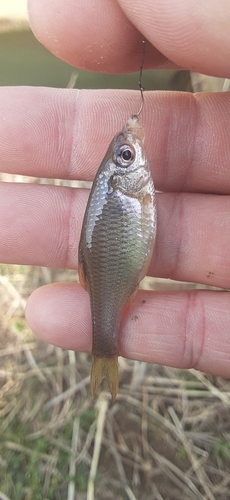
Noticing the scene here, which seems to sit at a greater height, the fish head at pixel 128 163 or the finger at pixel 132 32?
the finger at pixel 132 32

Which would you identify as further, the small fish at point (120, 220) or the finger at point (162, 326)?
the finger at point (162, 326)

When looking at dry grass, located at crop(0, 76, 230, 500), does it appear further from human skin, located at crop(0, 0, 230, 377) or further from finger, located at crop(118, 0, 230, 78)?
finger, located at crop(118, 0, 230, 78)

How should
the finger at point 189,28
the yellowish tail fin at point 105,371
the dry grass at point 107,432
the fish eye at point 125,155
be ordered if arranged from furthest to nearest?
the dry grass at point 107,432, the yellowish tail fin at point 105,371, the fish eye at point 125,155, the finger at point 189,28

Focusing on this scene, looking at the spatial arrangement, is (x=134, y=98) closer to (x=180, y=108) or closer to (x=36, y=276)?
(x=180, y=108)

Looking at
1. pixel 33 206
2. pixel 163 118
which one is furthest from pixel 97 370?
pixel 163 118

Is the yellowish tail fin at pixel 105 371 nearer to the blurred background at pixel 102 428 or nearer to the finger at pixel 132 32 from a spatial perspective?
the blurred background at pixel 102 428

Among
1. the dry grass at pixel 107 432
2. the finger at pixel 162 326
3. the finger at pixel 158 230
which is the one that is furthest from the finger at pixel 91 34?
the dry grass at pixel 107 432
